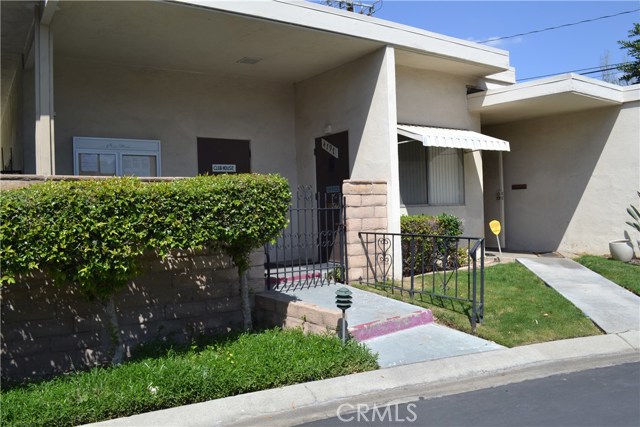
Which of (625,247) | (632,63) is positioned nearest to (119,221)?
(625,247)

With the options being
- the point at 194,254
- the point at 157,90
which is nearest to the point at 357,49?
the point at 157,90

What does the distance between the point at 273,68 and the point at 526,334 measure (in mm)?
6608

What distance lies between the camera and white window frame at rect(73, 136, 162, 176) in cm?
896

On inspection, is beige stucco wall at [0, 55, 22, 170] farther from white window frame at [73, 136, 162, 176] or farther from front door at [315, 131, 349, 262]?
front door at [315, 131, 349, 262]

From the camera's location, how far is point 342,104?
10.0 m

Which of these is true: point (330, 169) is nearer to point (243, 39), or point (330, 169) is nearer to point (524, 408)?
point (243, 39)

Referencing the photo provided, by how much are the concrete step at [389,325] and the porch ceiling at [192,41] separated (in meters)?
4.59

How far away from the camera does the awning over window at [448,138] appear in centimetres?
956

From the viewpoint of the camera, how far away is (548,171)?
12.8m

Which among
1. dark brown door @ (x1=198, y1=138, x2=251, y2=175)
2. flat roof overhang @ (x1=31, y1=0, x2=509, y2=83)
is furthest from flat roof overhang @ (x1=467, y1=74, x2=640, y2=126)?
dark brown door @ (x1=198, y1=138, x2=251, y2=175)

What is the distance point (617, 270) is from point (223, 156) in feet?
25.6

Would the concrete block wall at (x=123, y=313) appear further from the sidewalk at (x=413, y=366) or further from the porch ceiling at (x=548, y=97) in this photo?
the porch ceiling at (x=548, y=97)

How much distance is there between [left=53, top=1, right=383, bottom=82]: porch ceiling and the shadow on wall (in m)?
5.93

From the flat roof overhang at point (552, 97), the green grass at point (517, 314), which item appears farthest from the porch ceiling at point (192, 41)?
the green grass at point (517, 314)
